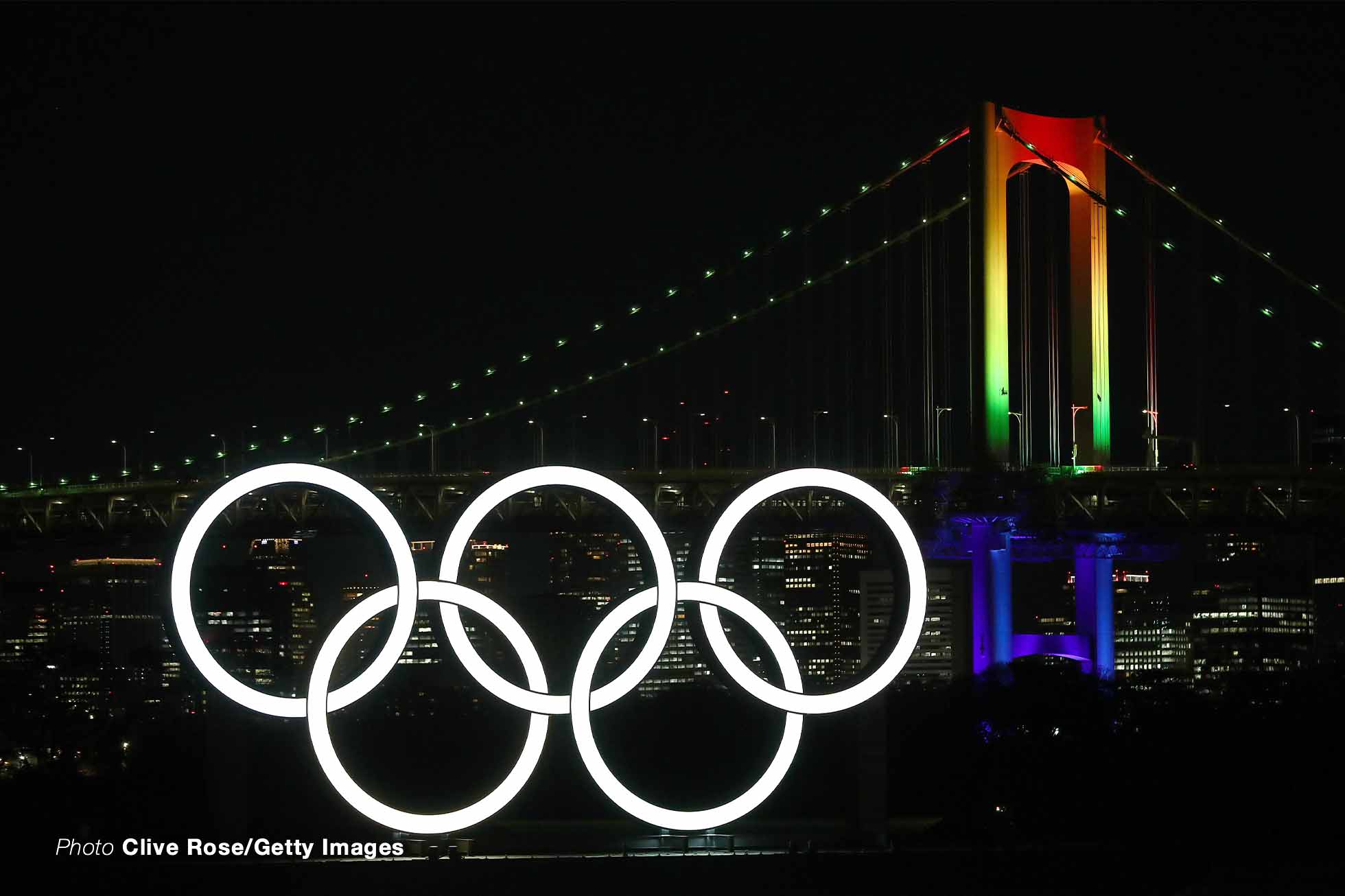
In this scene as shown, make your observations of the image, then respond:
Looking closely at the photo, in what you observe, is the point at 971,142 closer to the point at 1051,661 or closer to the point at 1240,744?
the point at 1051,661

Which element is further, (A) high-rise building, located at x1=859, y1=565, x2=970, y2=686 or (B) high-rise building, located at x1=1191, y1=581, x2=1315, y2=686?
(B) high-rise building, located at x1=1191, y1=581, x2=1315, y2=686

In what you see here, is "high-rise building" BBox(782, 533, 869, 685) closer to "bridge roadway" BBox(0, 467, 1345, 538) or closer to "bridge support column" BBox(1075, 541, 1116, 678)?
"bridge roadway" BBox(0, 467, 1345, 538)

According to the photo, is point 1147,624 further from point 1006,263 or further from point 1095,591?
point 1006,263

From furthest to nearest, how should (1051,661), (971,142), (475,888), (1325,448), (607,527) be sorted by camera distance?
(607,527) → (1325,448) → (971,142) → (1051,661) → (475,888)

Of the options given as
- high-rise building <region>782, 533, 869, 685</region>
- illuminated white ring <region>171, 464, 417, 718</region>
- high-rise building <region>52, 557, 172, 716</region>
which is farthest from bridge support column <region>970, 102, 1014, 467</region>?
illuminated white ring <region>171, 464, 417, 718</region>

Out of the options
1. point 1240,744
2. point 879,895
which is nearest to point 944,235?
point 1240,744

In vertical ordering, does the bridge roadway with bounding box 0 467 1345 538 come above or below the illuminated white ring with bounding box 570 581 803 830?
above
